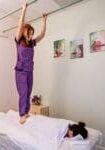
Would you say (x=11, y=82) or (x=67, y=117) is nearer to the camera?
(x=67, y=117)

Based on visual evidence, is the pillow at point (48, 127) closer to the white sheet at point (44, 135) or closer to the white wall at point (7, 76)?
the white sheet at point (44, 135)

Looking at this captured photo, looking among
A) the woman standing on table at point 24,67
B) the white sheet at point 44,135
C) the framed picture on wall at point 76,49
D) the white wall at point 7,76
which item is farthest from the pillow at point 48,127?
the white wall at point 7,76

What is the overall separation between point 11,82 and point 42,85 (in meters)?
0.72

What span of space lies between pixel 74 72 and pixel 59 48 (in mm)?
550

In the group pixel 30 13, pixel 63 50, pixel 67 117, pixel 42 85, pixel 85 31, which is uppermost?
pixel 30 13

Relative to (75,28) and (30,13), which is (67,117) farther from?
(30,13)

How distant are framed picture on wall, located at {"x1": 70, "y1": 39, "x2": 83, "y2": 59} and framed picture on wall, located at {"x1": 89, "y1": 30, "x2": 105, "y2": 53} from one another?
207mm

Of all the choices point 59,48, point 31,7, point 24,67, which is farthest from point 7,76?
point 24,67

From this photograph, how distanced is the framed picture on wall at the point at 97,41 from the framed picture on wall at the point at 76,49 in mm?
207

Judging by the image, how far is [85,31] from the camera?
3.52 m

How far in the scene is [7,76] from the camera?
4.44m

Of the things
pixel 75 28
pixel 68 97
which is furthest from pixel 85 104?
pixel 75 28

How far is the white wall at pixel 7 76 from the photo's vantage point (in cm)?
434

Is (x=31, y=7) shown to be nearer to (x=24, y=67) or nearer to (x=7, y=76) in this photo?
(x=7, y=76)
